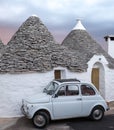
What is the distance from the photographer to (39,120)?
453 inches

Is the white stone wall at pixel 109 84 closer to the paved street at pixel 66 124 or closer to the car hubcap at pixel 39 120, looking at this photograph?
the paved street at pixel 66 124

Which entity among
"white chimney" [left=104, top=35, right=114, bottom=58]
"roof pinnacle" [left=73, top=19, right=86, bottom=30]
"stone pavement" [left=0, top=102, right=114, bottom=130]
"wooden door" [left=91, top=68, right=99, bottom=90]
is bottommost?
"stone pavement" [left=0, top=102, right=114, bottom=130]

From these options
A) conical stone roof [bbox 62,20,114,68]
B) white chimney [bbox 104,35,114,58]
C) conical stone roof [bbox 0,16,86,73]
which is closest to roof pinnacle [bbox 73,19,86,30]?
conical stone roof [bbox 62,20,114,68]

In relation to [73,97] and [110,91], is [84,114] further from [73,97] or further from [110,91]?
[110,91]

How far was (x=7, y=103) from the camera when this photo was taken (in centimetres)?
1379

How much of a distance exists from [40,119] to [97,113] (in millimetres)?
2695

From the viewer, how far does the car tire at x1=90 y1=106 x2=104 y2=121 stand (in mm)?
12348

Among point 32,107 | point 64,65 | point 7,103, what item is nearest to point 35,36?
point 64,65

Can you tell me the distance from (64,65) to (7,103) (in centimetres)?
366

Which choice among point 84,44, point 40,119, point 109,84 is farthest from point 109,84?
point 40,119

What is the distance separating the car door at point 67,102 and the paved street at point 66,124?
449 millimetres

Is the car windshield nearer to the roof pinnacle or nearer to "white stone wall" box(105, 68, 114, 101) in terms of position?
"white stone wall" box(105, 68, 114, 101)

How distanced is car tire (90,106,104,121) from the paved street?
0.73 feet

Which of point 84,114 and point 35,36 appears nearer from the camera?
point 84,114
